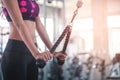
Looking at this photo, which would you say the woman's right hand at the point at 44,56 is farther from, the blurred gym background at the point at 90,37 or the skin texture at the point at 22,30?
the blurred gym background at the point at 90,37

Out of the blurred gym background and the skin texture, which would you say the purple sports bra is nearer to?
the skin texture

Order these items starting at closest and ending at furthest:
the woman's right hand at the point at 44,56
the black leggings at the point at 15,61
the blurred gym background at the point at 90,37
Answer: the woman's right hand at the point at 44,56 → the black leggings at the point at 15,61 → the blurred gym background at the point at 90,37

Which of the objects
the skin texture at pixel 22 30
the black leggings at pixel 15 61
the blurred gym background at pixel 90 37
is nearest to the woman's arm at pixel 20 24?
the skin texture at pixel 22 30

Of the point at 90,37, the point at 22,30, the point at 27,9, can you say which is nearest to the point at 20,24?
the point at 22,30

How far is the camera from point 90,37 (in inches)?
228

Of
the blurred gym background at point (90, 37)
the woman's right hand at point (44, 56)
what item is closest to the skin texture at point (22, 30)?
the woman's right hand at point (44, 56)

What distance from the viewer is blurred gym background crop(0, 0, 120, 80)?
4.90 m

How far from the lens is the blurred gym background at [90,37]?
16.1ft

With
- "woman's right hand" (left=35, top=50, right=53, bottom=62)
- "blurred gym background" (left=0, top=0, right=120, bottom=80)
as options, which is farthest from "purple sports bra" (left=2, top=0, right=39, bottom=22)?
"blurred gym background" (left=0, top=0, right=120, bottom=80)

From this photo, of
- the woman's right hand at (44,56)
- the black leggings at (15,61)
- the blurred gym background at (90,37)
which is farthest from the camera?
the blurred gym background at (90,37)

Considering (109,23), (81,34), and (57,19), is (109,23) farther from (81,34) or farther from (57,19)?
(57,19)

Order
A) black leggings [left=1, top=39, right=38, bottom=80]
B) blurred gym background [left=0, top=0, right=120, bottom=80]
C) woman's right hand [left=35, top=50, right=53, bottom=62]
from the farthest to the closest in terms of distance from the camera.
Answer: blurred gym background [left=0, top=0, right=120, bottom=80]
black leggings [left=1, top=39, right=38, bottom=80]
woman's right hand [left=35, top=50, right=53, bottom=62]

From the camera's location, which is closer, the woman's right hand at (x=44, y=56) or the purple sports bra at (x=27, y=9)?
the woman's right hand at (x=44, y=56)

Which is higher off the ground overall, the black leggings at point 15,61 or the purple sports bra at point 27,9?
the purple sports bra at point 27,9
